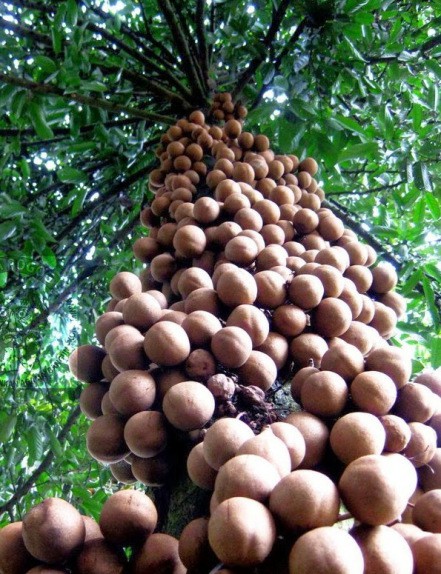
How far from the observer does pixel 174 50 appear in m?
2.92

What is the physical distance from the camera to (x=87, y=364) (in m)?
1.20

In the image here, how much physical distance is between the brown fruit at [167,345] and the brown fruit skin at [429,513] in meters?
0.48

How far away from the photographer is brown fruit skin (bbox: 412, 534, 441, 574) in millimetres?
640

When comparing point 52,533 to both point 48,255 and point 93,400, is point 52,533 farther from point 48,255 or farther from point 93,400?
point 48,255

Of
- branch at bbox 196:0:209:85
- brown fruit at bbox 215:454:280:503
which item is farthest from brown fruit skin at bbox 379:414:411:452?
branch at bbox 196:0:209:85

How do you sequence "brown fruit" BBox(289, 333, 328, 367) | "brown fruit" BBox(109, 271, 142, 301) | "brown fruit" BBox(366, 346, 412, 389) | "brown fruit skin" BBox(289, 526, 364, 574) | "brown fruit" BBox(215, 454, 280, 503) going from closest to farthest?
"brown fruit skin" BBox(289, 526, 364, 574) < "brown fruit" BBox(215, 454, 280, 503) < "brown fruit" BBox(366, 346, 412, 389) < "brown fruit" BBox(289, 333, 328, 367) < "brown fruit" BBox(109, 271, 142, 301)

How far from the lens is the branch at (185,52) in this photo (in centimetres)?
235

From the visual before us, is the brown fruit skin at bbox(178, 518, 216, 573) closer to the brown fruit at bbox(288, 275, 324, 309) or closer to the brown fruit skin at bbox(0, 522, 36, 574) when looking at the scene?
the brown fruit skin at bbox(0, 522, 36, 574)

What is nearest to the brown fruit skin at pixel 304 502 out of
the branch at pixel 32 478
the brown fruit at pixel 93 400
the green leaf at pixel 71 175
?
the brown fruit at pixel 93 400

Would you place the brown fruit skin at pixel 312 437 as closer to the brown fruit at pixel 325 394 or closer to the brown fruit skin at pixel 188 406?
A: the brown fruit at pixel 325 394

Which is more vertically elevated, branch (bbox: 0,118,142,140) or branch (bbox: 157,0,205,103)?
branch (bbox: 157,0,205,103)

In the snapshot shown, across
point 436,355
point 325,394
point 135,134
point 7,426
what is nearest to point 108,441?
point 325,394

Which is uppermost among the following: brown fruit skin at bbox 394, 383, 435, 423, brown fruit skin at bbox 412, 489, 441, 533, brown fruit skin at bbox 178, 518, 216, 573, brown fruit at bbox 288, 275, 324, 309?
brown fruit at bbox 288, 275, 324, 309

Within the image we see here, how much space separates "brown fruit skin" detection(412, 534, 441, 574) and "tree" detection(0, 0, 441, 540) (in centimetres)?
95
